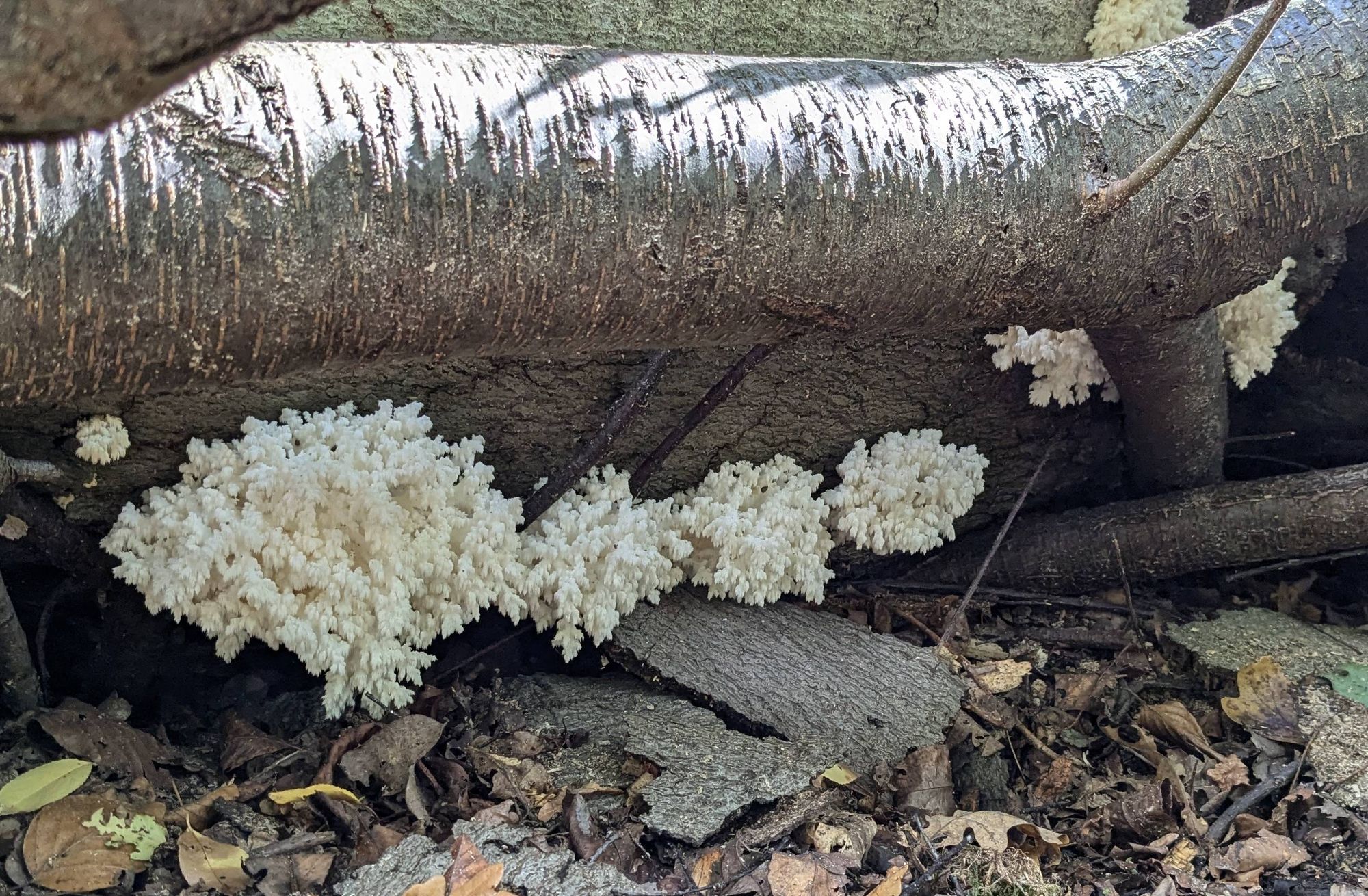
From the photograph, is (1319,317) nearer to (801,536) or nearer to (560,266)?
(801,536)

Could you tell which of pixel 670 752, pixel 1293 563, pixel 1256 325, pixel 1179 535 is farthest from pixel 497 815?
pixel 1256 325

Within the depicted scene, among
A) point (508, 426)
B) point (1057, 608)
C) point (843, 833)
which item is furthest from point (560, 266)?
point (1057, 608)

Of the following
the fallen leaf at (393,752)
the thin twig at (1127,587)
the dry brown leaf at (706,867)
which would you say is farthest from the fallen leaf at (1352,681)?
the fallen leaf at (393,752)

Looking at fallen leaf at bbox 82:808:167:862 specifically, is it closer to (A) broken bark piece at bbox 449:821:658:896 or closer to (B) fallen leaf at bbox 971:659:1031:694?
(A) broken bark piece at bbox 449:821:658:896

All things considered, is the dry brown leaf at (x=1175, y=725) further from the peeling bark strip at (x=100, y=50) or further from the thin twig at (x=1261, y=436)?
the peeling bark strip at (x=100, y=50)

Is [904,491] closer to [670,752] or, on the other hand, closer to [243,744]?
[670,752]

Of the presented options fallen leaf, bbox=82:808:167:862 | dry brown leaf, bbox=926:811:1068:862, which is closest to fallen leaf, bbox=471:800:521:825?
fallen leaf, bbox=82:808:167:862
